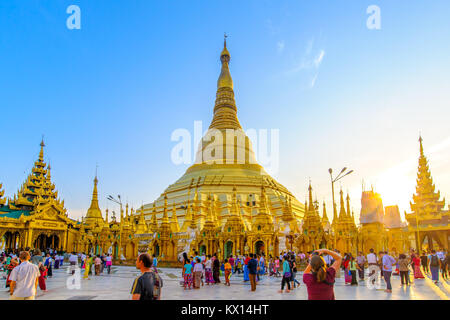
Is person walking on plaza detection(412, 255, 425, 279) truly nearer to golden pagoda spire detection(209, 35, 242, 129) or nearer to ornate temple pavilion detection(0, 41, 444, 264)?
ornate temple pavilion detection(0, 41, 444, 264)

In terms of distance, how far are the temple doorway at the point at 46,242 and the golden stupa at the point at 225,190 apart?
39.5 feet

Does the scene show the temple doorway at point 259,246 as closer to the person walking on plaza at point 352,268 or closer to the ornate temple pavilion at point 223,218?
the ornate temple pavilion at point 223,218

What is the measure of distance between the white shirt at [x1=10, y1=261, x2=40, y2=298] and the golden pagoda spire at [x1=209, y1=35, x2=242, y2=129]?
51.7 metres

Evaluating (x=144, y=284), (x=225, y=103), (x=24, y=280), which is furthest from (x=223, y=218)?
(x=144, y=284)

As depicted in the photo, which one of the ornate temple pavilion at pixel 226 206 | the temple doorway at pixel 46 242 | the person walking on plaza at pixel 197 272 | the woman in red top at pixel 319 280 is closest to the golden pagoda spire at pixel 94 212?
the temple doorway at pixel 46 242

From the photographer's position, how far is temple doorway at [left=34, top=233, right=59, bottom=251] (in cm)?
4309

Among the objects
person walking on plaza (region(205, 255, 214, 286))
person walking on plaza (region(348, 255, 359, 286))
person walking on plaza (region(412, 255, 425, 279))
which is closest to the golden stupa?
person walking on plaza (region(412, 255, 425, 279))

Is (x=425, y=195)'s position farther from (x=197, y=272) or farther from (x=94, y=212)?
(x=94, y=212)

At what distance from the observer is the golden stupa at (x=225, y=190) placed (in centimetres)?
3697

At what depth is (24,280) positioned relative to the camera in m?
6.52

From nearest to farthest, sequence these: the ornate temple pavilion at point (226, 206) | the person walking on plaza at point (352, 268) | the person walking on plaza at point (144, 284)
→ the person walking on plaza at point (144, 284) → the person walking on plaza at point (352, 268) → the ornate temple pavilion at point (226, 206)
